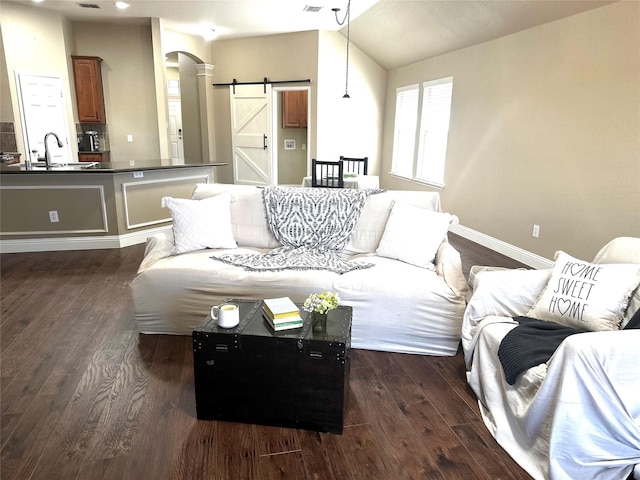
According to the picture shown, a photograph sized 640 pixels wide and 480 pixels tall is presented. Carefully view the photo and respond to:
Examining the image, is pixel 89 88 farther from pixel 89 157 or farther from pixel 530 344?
pixel 530 344

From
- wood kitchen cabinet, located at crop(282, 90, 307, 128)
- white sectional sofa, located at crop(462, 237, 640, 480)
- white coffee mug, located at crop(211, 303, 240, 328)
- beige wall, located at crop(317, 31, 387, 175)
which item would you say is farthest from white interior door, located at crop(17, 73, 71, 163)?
white sectional sofa, located at crop(462, 237, 640, 480)

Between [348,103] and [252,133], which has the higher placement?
[348,103]

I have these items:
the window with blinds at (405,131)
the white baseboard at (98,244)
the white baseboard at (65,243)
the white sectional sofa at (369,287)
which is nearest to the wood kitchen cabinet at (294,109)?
the window with blinds at (405,131)

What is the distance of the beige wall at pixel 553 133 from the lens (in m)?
3.38

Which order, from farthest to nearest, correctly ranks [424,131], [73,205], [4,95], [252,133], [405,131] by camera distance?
1. [252,133]
2. [405,131]
3. [424,131]
4. [4,95]
5. [73,205]

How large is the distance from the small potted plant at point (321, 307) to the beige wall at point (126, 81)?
20.5 feet

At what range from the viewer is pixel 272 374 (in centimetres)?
194

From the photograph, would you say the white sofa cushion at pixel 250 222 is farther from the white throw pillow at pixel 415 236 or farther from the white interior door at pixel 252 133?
the white interior door at pixel 252 133

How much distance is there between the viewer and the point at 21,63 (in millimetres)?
5988

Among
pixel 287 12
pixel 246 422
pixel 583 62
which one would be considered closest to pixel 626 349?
pixel 246 422

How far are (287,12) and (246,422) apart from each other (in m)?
5.76

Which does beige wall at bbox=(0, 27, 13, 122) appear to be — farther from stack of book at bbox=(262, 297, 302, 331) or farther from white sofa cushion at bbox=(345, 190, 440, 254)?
stack of book at bbox=(262, 297, 302, 331)

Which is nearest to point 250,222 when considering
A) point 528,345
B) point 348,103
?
point 528,345

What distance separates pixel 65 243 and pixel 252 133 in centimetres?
409
